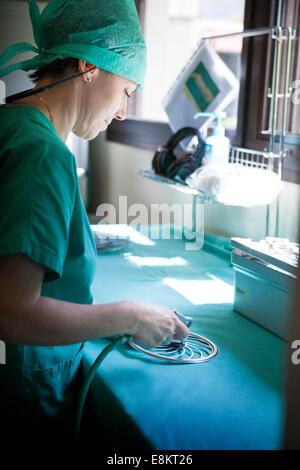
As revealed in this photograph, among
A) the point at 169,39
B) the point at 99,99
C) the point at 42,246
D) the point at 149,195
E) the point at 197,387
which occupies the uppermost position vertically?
the point at 169,39

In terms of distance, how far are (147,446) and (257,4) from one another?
64.6 inches

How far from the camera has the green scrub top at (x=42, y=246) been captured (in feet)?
2.39

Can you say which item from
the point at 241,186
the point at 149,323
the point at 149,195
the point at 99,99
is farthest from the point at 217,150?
the point at 149,195

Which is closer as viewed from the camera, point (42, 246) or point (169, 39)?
point (42, 246)

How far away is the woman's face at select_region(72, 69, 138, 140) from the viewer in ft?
3.12

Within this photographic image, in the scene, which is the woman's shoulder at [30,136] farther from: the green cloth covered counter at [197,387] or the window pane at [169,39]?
the window pane at [169,39]

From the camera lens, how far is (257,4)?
6.07ft

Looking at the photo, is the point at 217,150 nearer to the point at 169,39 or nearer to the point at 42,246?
the point at 42,246

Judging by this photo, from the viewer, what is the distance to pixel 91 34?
92 cm

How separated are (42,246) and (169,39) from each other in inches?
178

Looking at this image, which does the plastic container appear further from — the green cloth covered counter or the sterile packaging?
the green cloth covered counter

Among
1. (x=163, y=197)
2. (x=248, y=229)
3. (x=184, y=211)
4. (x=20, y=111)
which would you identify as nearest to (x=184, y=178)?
→ (x=248, y=229)

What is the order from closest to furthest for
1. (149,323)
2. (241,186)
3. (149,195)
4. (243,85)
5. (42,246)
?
1. (42,246)
2. (149,323)
3. (241,186)
4. (243,85)
5. (149,195)
